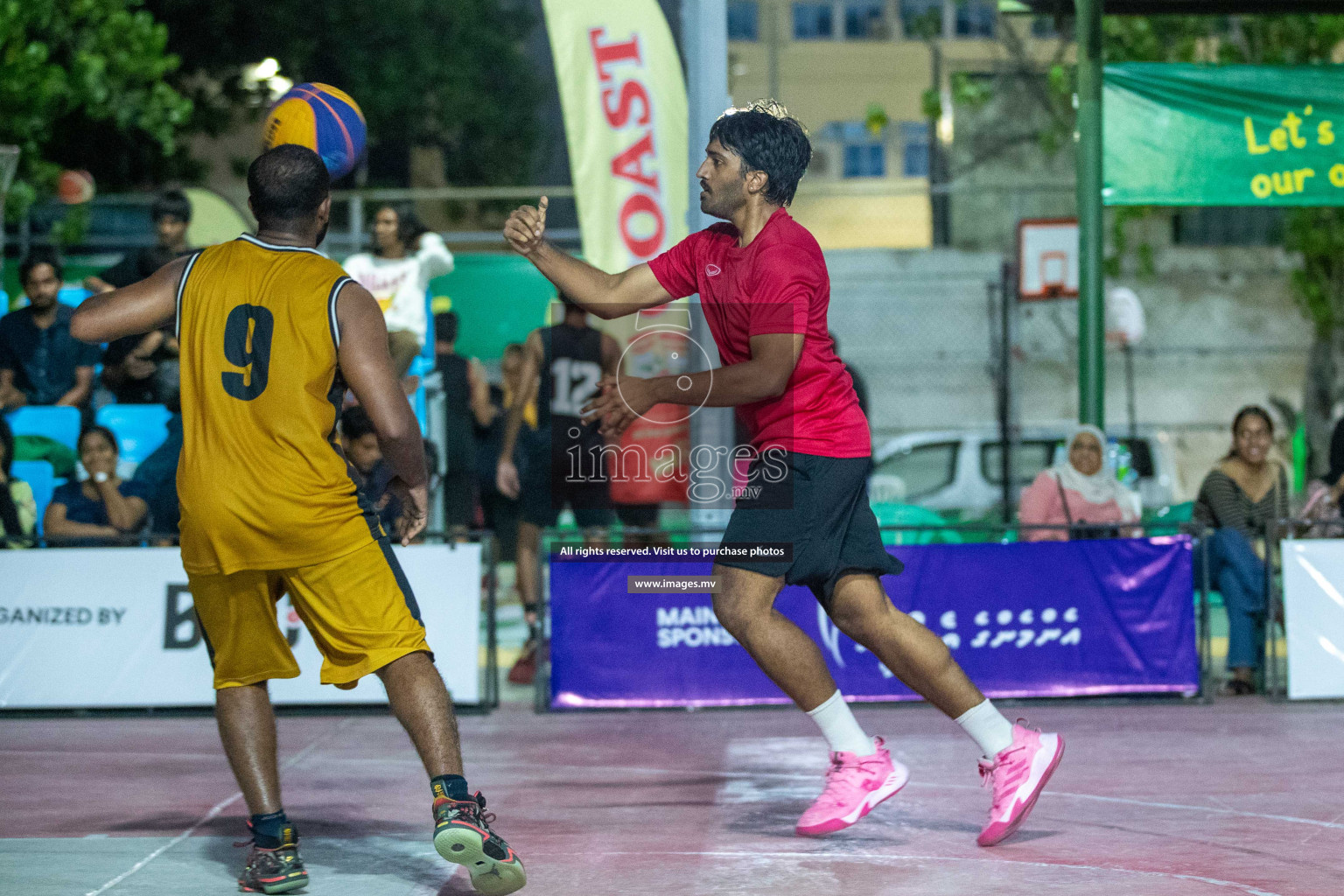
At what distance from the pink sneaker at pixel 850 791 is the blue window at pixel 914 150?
2579 cm

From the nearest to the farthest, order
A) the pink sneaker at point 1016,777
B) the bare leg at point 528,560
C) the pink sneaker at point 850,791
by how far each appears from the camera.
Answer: the pink sneaker at point 1016,777 < the pink sneaker at point 850,791 < the bare leg at point 528,560

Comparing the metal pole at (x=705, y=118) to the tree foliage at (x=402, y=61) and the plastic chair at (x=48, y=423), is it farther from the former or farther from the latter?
the tree foliage at (x=402, y=61)

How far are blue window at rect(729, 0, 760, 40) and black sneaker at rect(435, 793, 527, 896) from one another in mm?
25196

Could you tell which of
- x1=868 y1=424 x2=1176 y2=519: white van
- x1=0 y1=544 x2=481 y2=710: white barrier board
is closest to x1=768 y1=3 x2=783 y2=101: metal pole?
x1=868 y1=424 x2=1176 y2=519: white van

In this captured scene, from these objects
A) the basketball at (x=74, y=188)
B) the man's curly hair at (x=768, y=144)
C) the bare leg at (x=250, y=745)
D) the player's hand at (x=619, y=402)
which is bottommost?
the bare leg at (x=250, y=745)

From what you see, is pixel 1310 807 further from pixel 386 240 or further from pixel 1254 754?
pixel 386 240

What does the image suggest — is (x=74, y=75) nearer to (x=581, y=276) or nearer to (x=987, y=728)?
(x=581, y=276)

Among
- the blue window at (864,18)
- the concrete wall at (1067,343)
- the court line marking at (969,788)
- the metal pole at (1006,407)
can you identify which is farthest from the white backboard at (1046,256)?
the blue window at (864,18)

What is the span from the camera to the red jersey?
15.9ft

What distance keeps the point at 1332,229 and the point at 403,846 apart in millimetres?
16535

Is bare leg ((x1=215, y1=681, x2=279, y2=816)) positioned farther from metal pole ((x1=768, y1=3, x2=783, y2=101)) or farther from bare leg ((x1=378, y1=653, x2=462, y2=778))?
metal pole ((x1=768, y1=3, x2=783, y2=101))

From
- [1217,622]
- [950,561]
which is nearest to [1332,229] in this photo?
[1217,622]

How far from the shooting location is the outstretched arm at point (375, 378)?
4379 millimetres

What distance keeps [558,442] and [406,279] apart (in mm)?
1401
